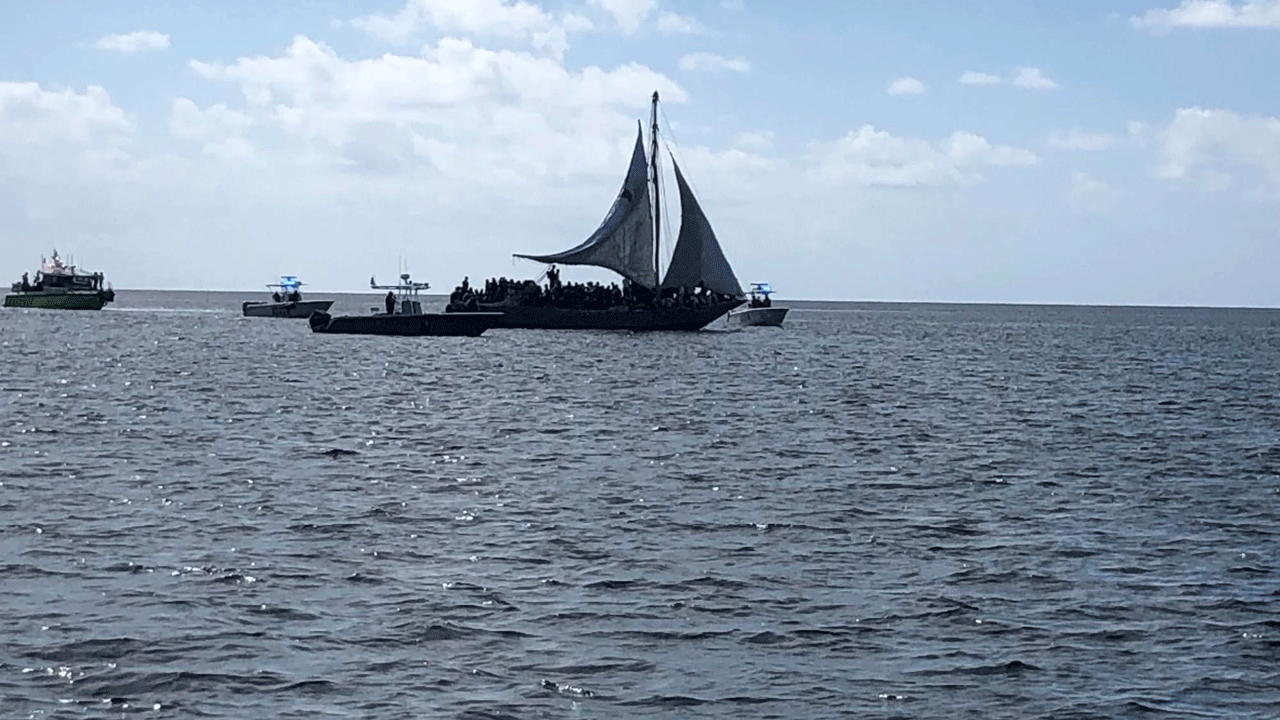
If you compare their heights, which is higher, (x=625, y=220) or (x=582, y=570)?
(x=625, y=220)

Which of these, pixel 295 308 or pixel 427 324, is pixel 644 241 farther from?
pixel 295 308

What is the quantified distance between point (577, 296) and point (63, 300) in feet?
208

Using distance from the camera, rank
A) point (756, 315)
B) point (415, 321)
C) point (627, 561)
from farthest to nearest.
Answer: point (756, 315) → point (415, 321) → point (627, 561)

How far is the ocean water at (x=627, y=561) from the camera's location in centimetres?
1520

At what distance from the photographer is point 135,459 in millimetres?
32000

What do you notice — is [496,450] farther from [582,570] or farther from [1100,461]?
[582,570]

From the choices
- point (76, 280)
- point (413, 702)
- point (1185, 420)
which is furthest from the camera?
point (76, 280)

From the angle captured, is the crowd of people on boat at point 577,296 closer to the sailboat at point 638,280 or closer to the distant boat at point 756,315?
the sailboat at point 638,280

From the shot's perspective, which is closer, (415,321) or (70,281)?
(415,321)

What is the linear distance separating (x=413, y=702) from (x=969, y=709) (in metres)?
5.00

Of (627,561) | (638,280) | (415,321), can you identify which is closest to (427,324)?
(415,321)

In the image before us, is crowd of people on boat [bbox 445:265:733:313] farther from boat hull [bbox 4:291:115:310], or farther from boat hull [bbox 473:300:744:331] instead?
boat hull [bbox 4:291:115:310]

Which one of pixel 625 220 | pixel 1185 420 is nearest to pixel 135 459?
pixel 1185 420

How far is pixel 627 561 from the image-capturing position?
2134 cm
